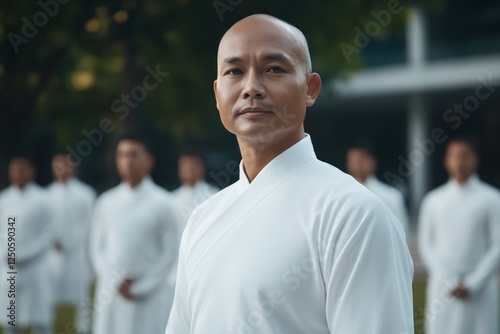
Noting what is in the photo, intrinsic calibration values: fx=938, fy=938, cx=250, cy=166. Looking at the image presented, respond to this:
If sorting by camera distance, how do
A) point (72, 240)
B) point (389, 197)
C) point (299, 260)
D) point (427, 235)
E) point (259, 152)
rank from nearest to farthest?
1. point (299, 260)
2. point (259, 152)
3. point (427, 235)
4. point (389, 197)
5. point (72, 240)

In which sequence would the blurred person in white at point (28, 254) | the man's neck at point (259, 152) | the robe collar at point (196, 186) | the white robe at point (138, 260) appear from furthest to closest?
the robe collar at point (196, 186), the blurred person in white at point (28, 254), the white robe at point (138, 260), the man's neck at point (259, 152)

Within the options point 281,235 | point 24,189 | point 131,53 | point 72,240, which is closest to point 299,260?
point 281,235

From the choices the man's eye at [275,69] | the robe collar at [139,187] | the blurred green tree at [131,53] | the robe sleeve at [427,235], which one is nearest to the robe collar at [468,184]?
the robe sleeve at [427,235]

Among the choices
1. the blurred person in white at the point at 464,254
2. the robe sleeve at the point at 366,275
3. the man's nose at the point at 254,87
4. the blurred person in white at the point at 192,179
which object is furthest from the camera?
the blurred person in white at the point at 192,179

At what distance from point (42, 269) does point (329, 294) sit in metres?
7.36

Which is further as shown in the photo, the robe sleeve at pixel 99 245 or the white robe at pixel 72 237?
the white robe at pixel 72 237

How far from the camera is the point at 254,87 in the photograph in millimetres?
2104

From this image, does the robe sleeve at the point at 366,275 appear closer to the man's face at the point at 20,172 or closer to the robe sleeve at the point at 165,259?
the robe sleeve at the point at 165,259

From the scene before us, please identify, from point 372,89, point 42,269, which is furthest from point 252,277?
point 372,89

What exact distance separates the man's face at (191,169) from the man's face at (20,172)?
1576 mm

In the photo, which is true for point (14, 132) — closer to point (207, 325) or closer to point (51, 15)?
point (51, 15)

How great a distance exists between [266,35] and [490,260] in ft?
17.3

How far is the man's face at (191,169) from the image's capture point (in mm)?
9812

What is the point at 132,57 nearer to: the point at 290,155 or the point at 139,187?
the point at 139,187
